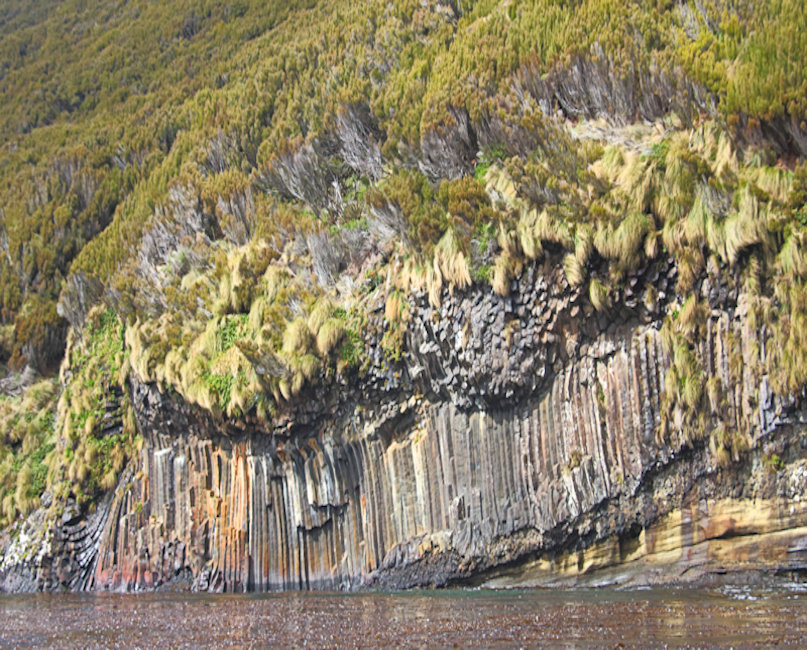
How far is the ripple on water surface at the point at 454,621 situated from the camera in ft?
27.5

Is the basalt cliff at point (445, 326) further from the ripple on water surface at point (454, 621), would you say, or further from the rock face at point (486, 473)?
the ripple on water surface at point (454, 621)

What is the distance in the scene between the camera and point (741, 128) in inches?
511

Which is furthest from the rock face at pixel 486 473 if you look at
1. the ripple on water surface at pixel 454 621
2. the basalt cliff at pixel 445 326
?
the ripple on water surface at pixel 454 621

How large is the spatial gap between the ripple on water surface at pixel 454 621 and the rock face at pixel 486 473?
118 cm

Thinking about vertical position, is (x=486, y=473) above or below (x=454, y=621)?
above

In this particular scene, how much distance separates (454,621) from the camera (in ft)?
33.4

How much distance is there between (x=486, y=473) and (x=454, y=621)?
5823 millimetres

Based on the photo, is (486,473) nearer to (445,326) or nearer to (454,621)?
(445,326)

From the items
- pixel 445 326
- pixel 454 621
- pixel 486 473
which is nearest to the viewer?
pixel 454 621

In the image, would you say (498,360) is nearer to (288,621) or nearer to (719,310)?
(719,310)

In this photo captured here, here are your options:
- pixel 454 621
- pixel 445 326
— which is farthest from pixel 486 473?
pixel 454 621

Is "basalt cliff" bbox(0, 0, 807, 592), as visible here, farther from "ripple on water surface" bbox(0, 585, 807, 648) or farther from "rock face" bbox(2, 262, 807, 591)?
"ripple on water surface" bbox(0, 585, 807, 648)

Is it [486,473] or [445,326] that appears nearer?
[486,473]

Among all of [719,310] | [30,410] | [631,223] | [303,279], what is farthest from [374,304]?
[30,410]
